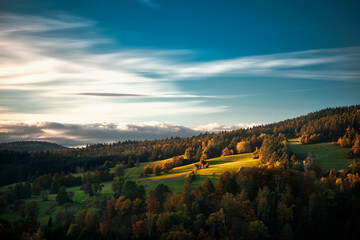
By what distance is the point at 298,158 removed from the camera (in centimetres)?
14375


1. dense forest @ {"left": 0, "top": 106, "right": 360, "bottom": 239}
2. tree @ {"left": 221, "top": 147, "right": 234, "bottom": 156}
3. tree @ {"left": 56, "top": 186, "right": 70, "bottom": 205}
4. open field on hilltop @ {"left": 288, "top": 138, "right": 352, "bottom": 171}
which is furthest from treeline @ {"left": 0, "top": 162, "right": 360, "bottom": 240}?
tree @ {"left": 221, "top": 147, "right": 234, "bottom": 156}

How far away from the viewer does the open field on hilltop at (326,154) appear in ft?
417

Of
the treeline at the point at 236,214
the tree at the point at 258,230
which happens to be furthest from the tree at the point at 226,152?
the tree at the point at 258,230

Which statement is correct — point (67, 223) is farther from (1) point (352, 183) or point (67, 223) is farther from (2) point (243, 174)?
(1) point (352, 183)

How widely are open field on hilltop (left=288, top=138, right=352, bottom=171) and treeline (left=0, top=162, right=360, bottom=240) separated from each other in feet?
67.2

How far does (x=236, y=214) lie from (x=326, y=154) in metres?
95.3

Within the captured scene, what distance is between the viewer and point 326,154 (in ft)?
476

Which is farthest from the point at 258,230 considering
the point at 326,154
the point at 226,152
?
the point at 226,152

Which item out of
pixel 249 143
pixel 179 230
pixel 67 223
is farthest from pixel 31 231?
pixel 249 143

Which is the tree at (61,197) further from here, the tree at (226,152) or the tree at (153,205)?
the tree at (226,152)

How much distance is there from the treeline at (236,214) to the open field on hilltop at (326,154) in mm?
20477

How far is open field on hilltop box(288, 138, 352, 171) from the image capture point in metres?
127

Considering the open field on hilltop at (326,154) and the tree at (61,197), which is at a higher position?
the open field on hilltop at (326,154)

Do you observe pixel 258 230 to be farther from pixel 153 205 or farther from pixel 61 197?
pixel 61 197
